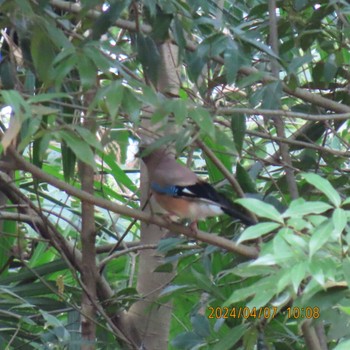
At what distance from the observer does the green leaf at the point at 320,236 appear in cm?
164

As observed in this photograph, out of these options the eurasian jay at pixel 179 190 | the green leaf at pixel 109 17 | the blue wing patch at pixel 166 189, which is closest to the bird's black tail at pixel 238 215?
the eurasian jay at pixel 179 190

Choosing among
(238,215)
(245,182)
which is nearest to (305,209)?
(238,215)

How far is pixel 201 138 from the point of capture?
8.46 ft

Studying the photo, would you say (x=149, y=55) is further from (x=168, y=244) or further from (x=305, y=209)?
(x=305, y=209)

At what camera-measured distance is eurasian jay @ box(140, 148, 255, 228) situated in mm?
3205

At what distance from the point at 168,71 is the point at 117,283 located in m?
1.30

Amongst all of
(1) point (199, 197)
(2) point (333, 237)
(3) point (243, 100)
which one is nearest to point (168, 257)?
(1) point (199, 197)

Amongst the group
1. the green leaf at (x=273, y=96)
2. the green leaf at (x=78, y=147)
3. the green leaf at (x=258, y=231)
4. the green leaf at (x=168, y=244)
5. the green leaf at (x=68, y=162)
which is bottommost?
the green leaf at (x=168, y=244)

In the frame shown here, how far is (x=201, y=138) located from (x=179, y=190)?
0.89m

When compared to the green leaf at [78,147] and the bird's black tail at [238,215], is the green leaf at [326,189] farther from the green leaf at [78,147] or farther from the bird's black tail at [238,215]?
the bird's black tail at [238,215]

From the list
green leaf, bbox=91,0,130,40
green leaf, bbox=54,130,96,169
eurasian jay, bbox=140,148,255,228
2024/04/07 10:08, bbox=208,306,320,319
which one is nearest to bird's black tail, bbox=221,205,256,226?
eurasian jay, bbox=140,148,255,228

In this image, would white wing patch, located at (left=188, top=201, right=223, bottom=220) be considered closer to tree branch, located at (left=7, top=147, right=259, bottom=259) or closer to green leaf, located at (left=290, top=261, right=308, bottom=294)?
tree branch, located at (left=7, top=147, right=259, bottom=259)

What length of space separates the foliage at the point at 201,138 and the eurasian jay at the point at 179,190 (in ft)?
0.35

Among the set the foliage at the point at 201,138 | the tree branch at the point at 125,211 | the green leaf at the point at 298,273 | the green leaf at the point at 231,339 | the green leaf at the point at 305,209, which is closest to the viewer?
the green leaf at the point at 298,273
